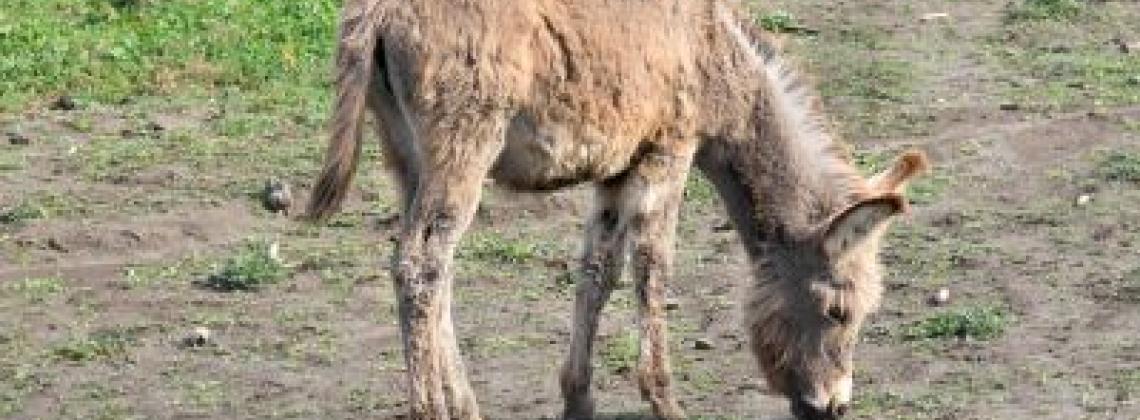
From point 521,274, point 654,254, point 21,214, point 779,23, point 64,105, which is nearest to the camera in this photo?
point 654,254

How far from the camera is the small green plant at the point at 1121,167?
11.7m

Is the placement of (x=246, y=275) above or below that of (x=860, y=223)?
below

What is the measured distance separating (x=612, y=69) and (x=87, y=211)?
135 inches

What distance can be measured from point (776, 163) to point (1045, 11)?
6.06 metres

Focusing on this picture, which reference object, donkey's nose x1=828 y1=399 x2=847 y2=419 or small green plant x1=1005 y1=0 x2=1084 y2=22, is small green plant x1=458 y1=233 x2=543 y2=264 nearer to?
donkey's nose x1=828 y1=399 x2=847 y2=419

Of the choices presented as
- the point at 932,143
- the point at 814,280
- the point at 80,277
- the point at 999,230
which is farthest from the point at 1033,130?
the point at 80,277

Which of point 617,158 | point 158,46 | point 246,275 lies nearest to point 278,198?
point 246,275

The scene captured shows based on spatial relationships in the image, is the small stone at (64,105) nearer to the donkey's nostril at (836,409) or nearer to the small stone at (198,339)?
the small stone at (198,339)

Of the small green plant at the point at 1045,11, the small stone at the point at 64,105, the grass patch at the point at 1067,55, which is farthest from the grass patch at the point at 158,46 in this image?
the small green plant at the point at 1045,11

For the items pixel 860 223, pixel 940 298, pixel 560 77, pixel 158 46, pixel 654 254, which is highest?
pixel 560 77

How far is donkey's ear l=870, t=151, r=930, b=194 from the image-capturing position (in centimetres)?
870

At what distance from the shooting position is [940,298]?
10258 mm

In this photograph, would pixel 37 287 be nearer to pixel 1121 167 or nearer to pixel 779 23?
pixel 1121 167

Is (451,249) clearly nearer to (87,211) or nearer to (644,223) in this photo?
(644,223)
